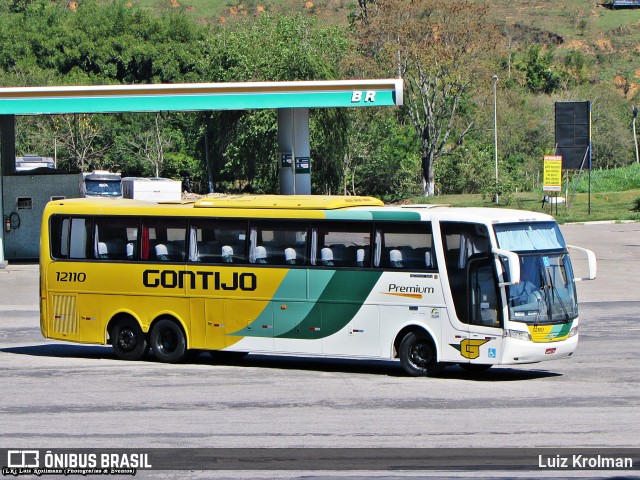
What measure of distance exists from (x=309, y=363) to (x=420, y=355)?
8.79ft

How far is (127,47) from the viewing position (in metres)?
88.2

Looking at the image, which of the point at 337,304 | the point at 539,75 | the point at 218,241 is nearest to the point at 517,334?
the point at 337,304

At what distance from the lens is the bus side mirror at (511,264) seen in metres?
15.0

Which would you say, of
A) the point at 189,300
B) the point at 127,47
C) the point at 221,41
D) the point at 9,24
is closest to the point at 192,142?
the point at 221,41

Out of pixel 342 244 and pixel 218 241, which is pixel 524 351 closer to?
pixel 342 244

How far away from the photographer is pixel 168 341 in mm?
18250

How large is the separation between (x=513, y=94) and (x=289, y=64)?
26.9 meters

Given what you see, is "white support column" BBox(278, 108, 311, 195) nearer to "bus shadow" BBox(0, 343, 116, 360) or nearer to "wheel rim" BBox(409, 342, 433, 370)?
"bus shadow" BBox(0, 343, 116, 360)

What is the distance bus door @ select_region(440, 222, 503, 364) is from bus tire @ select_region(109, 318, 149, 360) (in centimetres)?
568

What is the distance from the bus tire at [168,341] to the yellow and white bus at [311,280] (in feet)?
0.06

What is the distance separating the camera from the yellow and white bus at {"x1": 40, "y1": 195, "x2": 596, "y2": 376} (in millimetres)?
15812

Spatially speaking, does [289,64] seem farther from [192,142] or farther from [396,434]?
[396,434]

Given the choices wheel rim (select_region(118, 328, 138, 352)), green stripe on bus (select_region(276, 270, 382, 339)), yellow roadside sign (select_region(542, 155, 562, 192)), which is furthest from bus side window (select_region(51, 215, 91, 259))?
yellow roadside sign (select_region(542, 155, 562, 192))

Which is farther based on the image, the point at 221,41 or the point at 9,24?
the point at 9,24
